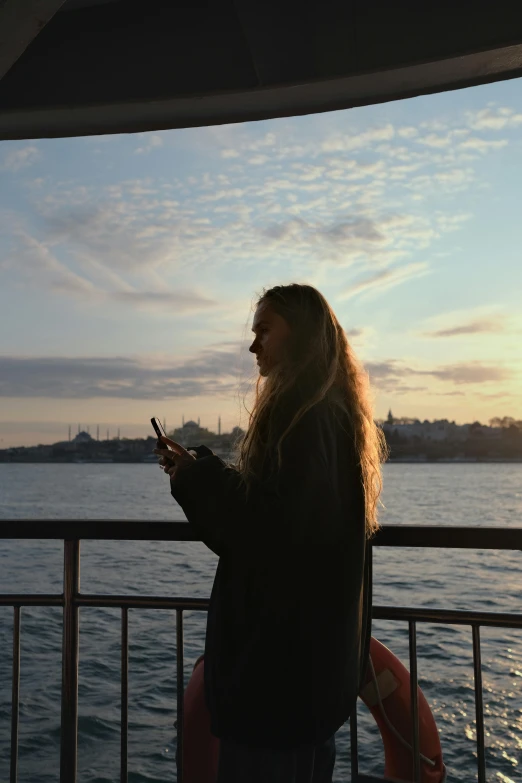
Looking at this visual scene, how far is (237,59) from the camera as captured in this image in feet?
8.32

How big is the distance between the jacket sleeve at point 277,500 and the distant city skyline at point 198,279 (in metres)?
8.26

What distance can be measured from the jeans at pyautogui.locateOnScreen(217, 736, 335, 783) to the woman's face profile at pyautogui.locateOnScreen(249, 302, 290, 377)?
2.73 feet

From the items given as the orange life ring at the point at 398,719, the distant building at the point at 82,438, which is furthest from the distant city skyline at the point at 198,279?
the orange life ring at the point at 398,719

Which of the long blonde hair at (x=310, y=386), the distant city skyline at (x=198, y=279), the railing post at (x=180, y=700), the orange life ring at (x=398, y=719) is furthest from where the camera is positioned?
the distant city skyline at (x=198, y=279)

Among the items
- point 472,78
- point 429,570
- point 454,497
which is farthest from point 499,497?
point 472,78

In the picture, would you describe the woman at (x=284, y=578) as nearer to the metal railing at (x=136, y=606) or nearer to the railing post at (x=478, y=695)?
the metal railing at (x=136, y=606)

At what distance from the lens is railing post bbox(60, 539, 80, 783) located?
7.38ft

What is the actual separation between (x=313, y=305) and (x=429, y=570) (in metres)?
24.7

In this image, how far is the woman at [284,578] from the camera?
146cm

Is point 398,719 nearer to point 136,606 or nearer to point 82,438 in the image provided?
point 136,606

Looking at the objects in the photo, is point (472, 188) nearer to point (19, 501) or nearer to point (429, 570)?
point (429, 570)

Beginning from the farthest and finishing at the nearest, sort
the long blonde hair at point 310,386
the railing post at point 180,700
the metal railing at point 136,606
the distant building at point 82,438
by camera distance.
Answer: the distant building at point 82,438
the railing post at point 180,700
the metal railing at point 136,606
the long blonde hair at point 310,386

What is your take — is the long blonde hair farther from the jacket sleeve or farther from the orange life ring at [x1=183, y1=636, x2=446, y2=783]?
the orange life ring at [x1=183, y1=636, x2=446, y2=783]

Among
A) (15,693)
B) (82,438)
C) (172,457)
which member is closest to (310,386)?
(172,457)
